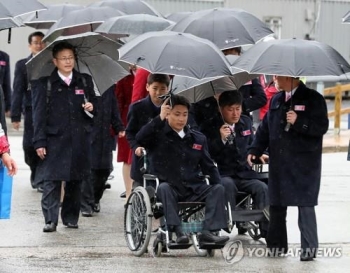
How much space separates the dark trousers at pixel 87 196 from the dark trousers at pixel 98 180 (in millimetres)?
249

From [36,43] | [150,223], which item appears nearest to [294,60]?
[150,223]

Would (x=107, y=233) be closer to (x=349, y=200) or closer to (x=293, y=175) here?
(x=293, y=175)

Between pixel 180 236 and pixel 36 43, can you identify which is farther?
pixel 36 43

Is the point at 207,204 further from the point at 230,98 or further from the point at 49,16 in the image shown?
the point at 49,16

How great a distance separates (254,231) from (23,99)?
451cm

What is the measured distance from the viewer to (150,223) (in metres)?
9.51

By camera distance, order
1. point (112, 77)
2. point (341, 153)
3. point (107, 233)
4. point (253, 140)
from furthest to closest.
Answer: point (341, 153) → point (112, 77) → point (107, 233) → point (253, 140)

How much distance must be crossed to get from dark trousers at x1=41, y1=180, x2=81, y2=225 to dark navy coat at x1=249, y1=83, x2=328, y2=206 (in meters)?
2.46

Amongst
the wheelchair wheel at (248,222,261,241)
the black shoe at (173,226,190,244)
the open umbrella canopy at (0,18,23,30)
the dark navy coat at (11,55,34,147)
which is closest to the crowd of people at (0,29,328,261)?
the black shoe at (173,226,190,244)

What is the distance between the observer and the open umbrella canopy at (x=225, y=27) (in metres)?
11.8

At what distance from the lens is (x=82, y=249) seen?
1019 cm

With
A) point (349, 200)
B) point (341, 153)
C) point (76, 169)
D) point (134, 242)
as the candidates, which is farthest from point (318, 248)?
point (341, 153)

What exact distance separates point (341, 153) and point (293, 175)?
32.3 feet

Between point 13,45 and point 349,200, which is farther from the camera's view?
point 13,45
